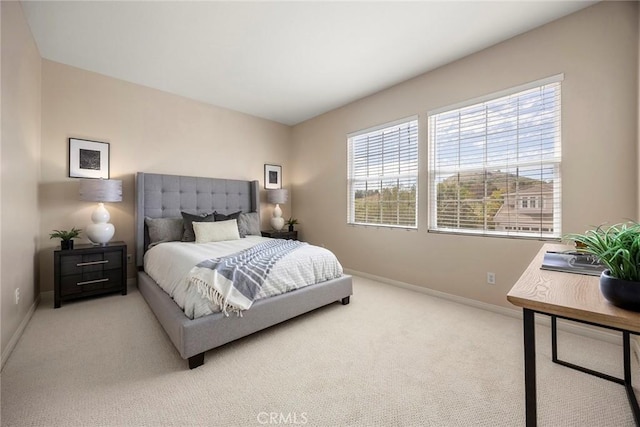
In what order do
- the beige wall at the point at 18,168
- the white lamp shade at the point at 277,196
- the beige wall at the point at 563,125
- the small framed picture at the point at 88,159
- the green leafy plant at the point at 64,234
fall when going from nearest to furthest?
the beige wall at the point at 18,168 → the beige wall at the point at 563,125 → the green leafy plant at the point at 64,234 → the small framed picture at the point at 88,159 → the white lamp shade at the point at 277,196

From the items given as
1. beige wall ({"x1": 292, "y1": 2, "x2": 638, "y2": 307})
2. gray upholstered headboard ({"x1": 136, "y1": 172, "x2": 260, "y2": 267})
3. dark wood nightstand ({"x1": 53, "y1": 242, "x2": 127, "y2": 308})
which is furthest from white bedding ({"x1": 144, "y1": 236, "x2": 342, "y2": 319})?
beige wall ({"x1": 292, "y1": 2, "x2": 638, "y2": 307})

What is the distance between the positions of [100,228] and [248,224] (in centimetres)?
177

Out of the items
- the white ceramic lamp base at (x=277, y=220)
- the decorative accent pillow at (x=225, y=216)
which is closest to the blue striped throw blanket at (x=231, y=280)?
the decorative accent pillow at (x=225, y=216)

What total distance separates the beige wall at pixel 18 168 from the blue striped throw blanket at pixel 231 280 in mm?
1327

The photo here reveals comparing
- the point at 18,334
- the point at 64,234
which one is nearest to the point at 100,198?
the point at 64,234

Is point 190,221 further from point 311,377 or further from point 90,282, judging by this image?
point 311,377

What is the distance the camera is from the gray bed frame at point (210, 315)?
180 cm

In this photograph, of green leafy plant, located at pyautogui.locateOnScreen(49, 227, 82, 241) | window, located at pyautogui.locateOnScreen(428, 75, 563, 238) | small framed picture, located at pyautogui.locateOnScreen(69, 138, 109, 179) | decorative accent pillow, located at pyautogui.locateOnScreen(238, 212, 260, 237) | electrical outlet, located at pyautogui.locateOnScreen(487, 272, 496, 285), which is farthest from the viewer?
decorative accent pillow, located at pyautogui.locateOnScreen(238, 212, 260, 237)

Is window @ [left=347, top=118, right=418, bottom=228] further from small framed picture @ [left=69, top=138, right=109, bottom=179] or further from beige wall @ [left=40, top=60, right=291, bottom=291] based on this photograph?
small framed picture @ [left=69, top=138, right=109, bottom=179]

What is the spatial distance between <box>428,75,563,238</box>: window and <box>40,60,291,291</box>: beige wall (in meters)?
3.14

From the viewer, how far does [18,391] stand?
1525mm

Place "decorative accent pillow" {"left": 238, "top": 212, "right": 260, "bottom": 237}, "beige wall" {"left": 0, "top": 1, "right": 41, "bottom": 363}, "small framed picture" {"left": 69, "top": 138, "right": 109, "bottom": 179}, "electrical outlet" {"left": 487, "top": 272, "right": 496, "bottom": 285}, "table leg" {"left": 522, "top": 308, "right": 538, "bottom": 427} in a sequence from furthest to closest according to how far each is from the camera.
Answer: "decorative accent pillow" {"left": 238, "top": 212, "right": 260, "bottom": 237} → "small framed picture" {"left": 69, "top": 138, "right": 109, "bottom": 179} → "electrical outlet" {"left": 487, "top": 272, "right": 496, "bottom": 285} → "beige wall" {"left": 0, "top": 1, "right": 41, "bottom": 363} → "table leg" {"left": 522, "top": 308, "right": 538, "bottom": 427}

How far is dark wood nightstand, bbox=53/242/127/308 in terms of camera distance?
8.93ft

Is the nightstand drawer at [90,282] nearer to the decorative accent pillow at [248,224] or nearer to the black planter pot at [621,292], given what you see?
the decorative accent pillow at [248,224]
